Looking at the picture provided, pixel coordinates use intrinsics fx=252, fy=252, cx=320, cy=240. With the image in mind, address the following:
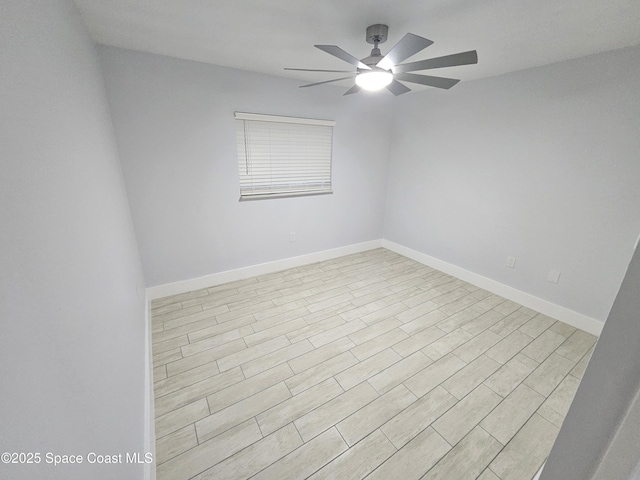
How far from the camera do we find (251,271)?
10.3ft

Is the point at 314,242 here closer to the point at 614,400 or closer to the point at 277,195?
the point at 277,195

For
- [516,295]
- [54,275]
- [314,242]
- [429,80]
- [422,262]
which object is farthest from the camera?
[422,262]

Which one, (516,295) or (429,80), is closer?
(429,80)

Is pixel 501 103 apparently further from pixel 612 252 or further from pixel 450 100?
pixel 612 252

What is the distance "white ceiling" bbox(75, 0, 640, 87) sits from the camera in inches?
54.7

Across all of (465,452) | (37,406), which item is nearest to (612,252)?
(465,452)

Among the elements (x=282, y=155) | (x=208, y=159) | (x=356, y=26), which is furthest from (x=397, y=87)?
(x=208, y=159)

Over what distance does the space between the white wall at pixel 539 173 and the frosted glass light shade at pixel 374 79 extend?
168 cm

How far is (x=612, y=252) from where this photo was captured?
6.91 ft

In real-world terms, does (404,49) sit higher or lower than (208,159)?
higher

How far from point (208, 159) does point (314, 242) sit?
1681mm

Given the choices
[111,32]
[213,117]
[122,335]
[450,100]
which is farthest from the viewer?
[450,100]

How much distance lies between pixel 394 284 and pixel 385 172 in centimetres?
175

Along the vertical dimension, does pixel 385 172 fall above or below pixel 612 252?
above
